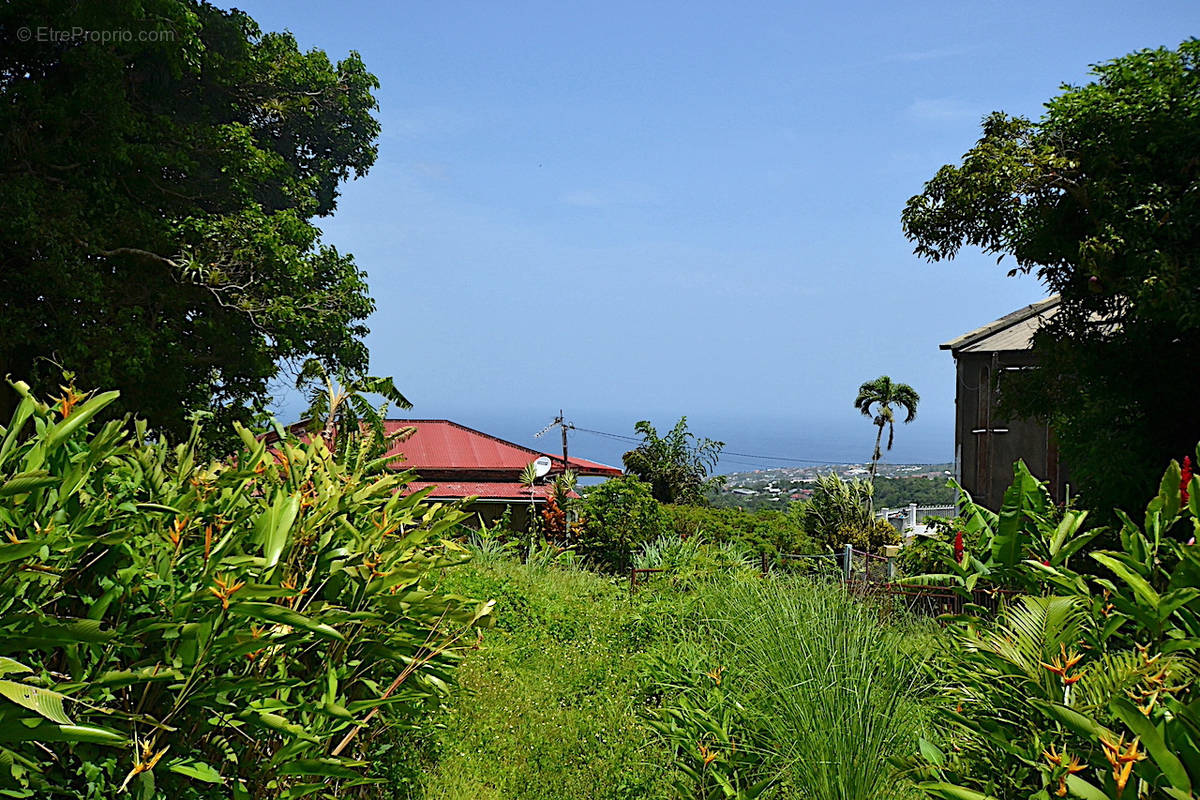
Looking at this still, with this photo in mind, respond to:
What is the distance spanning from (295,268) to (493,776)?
995 centimetres

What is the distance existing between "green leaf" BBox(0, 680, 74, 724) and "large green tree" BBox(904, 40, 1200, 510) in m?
9.07

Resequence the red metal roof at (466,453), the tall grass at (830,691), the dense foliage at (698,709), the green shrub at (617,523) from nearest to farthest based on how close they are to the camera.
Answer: the tall grass at (830,691), the dense foliage at (698,709), the green shrub at (617,523), the red metal roof at (466,453)

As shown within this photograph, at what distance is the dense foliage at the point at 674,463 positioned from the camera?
23438mm

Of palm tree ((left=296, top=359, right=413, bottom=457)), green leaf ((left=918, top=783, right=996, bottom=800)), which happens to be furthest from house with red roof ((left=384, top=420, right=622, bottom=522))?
green leaf ((left=918, top=783, right=996, bottom=800))

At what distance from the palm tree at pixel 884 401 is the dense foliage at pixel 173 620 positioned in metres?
35.3

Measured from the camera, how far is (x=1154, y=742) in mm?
1311

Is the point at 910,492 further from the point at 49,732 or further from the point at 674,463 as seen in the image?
the point at 49,732

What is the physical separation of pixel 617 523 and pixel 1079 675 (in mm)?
10028

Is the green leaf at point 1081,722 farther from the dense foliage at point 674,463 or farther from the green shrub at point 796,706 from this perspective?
the dense foliage at point 674,463

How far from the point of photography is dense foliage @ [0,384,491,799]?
1.69m

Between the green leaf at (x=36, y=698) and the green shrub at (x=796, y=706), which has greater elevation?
the green leaf at (x=36, y=698)

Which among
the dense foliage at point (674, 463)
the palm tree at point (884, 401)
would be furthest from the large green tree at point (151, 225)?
the palm tree at point (884, 401)

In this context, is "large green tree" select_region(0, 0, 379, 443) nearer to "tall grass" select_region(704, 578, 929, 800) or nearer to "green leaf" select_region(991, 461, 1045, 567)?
"tall grass" select_region(704, 578, 929, 800)

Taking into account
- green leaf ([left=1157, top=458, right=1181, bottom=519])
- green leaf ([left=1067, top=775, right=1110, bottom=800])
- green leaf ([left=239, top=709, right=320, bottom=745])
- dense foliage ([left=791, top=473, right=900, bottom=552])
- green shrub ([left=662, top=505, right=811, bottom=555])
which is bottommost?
dense foliage ([left=791, top=473, right=900, bottom=552])
